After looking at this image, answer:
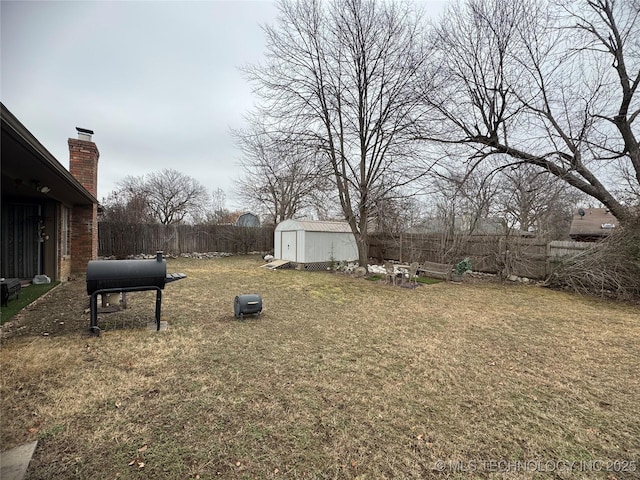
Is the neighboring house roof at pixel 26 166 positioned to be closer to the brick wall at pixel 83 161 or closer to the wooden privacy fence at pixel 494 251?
the brick wall at pixel 83 161

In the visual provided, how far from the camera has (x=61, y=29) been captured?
328 centimetres

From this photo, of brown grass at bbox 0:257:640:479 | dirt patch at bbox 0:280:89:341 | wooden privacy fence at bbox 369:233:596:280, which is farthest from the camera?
wooden privacy fence at bbox 369:233:596:280

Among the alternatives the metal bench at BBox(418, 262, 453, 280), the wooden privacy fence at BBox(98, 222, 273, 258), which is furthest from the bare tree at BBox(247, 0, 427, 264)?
the wooden privacy fence at BBox(98, 222, 273, 258)

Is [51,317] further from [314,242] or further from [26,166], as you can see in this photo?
[314,242]

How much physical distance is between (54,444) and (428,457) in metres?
2.44

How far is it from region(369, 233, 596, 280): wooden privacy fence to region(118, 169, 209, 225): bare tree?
18137 mm

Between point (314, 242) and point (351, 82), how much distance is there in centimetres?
596

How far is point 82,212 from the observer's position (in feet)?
27.8

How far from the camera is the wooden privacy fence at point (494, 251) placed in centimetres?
868

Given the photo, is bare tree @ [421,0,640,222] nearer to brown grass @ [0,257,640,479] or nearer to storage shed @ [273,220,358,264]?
storage shed @ [273,220,358,264]

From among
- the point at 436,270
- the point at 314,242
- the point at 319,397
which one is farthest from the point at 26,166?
the point at 436,270

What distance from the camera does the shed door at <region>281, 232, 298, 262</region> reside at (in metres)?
12.1

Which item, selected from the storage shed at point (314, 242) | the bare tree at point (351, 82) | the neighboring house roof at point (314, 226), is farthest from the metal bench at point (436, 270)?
the neighboring house roof at point (314, 226)

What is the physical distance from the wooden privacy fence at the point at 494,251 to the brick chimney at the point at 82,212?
11.1m
